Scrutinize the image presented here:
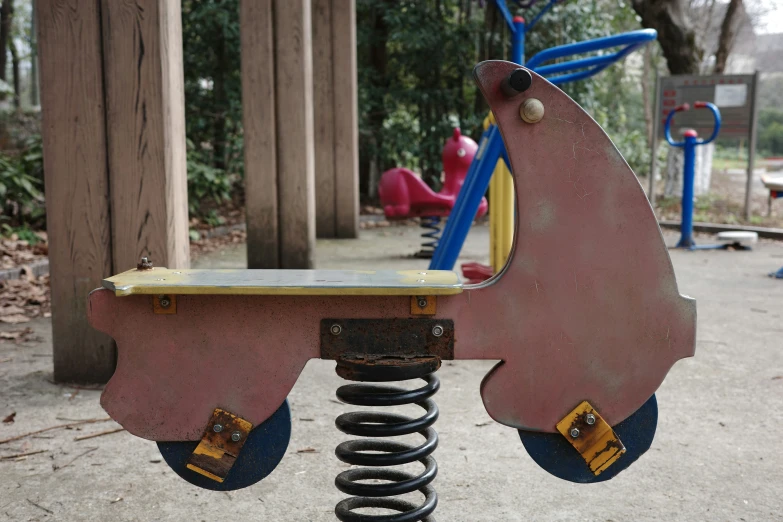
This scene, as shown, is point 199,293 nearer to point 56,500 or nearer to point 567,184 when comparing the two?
point 567,184

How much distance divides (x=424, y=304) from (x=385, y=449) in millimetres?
426

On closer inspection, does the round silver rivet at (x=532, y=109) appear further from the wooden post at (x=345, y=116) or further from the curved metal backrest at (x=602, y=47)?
the wooden post at (x=345, y=116)

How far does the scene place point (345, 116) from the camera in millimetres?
7078

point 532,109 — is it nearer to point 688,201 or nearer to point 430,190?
point 430,190

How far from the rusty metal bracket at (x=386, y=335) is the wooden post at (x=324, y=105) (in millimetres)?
5857

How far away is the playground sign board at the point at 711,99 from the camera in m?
8.66

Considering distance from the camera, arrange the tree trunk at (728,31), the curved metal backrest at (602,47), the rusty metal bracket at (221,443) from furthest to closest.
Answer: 1. the tree trunk at (728,31)
2. the curved metal backrest at (602,47)
3. the rusty metal bracket at (221,443)

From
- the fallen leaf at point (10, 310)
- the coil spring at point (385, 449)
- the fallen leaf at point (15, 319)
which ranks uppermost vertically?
the coil spring at point (385, 449)

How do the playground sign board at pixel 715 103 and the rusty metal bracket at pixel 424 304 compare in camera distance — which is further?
the playground sign board at pixel 715 103

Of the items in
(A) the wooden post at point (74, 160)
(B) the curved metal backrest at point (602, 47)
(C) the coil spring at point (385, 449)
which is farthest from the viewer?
(A) the wooden post at point (74, 160)

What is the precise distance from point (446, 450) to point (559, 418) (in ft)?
3.04

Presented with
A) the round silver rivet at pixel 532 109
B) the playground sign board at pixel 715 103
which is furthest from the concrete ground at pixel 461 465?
the playground sign board at pixel 715 103

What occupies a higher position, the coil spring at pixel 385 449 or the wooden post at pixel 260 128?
the wooden post at pixel 260 128

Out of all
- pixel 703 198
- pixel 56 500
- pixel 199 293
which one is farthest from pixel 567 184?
pixel 703 198
